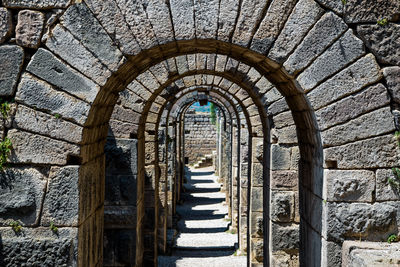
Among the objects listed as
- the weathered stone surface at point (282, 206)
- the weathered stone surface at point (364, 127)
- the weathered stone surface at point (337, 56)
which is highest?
the weathered stone surface at point (337, 56)

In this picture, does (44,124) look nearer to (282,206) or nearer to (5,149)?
(5,149)

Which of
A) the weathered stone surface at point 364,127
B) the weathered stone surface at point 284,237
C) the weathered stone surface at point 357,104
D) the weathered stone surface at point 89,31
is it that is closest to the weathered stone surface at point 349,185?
the weathered stone surface at point 364,127

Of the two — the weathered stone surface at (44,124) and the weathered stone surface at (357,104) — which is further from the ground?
the weathered stone surface at (357,104)

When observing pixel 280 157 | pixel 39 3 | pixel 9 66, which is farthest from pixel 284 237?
pixel 39 3

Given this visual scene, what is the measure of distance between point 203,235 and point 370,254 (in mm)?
10463

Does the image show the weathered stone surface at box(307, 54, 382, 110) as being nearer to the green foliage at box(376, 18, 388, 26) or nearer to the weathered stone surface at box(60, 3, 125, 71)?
the green foliage at box(376, 18, 388, 26)

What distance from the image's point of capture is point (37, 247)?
12.0 ft

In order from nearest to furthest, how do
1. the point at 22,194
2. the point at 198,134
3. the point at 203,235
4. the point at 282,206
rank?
the point at 22,194, the point at 282,206, the point at 203,235, the point at 198,134

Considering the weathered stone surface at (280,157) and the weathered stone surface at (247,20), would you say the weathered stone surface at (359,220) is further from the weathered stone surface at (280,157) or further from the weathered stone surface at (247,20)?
the weathered stone surface at (280,157)

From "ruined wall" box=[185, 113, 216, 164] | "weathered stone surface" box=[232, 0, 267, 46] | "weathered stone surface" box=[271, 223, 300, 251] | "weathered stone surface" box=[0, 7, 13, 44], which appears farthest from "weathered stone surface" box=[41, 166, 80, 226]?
"ruined wall" box=[185, 113, 216, 164]

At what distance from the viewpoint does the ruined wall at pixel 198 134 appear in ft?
91.9

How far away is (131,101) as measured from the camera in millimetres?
7105

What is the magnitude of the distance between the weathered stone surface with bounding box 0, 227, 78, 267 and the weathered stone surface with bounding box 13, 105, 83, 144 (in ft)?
2.51

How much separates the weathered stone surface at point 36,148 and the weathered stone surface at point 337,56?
1970 mm
